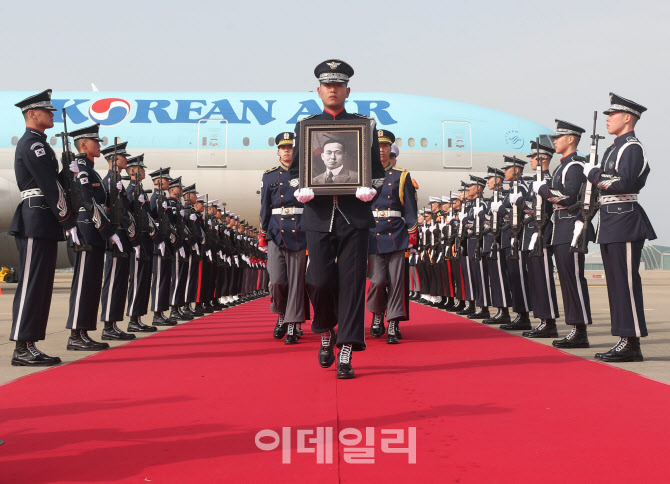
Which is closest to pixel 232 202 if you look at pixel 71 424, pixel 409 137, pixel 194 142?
pixel 194 142

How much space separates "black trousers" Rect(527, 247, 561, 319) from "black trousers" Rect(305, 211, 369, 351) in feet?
9.06

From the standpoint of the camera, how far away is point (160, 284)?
859cm

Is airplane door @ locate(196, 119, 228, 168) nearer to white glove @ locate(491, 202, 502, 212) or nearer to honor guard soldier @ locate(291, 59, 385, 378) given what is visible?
white glove @ locate(491, 202, 502, 212)

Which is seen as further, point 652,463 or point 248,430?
point 248,430

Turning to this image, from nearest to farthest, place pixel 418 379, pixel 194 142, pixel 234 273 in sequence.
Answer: pixel 418 379, pixel 234 273, pixel 194 142

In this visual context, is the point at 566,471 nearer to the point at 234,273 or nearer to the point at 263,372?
the point at 263,372

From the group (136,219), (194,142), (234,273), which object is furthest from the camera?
(194,142)

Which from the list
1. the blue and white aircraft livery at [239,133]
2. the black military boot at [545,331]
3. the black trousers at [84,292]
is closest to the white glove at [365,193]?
the black trousers at [84,292]

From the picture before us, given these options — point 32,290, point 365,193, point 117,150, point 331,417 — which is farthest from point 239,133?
point 331,417

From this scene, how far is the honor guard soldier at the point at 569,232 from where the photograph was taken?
5.94 m

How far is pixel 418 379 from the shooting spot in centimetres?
424

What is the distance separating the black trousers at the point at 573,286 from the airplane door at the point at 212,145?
43.9 feet

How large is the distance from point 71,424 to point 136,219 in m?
4.50

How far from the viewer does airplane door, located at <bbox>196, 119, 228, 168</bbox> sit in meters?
18.5
